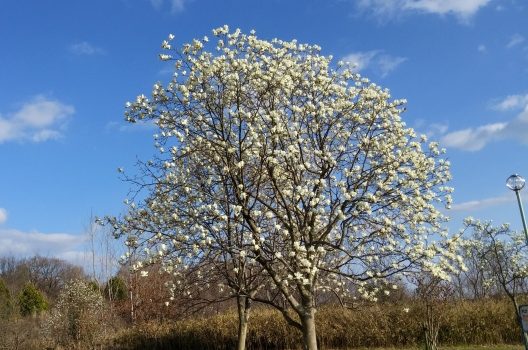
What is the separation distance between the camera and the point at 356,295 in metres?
12.6

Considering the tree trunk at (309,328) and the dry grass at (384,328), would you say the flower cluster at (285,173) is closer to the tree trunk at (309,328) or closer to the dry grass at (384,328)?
the tree trunk at (309,328)

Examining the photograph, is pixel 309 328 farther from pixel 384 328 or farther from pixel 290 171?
pixel 384 328

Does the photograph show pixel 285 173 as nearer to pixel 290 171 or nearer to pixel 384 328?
pixel 290 171

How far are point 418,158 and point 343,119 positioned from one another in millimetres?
1717

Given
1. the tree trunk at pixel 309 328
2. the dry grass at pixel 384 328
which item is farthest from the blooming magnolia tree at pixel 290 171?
the dry grass at pixel 384 328

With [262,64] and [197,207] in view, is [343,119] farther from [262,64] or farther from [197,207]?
[197,207]

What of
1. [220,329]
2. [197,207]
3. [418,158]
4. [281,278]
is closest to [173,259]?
[197,207]

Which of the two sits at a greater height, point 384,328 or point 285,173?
point 285,173

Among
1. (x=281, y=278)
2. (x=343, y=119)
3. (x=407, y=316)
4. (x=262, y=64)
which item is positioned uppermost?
(x=262, y=64)

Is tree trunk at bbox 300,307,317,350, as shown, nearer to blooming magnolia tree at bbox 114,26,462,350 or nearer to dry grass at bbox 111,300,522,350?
blooming magnolia tree at bbox 114,26,462,350

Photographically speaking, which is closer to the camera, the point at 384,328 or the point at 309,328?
the point at 309,328

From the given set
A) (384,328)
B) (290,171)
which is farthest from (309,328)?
(384,328)

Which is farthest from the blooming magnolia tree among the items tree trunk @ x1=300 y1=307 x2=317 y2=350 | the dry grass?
the dry grass

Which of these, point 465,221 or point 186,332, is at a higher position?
point 465,221
